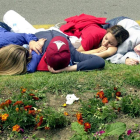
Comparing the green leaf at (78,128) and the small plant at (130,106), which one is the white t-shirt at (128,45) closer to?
the small plant at (130,106)

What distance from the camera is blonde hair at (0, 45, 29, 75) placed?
356 cm

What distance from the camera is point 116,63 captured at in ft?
13.6

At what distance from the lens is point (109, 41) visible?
434 centimetres

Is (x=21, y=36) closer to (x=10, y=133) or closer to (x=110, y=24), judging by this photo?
(x=110, y=24)

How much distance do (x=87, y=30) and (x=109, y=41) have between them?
498 mm

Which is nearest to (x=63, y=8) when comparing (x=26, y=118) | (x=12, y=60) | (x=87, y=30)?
(x=87, y=30)

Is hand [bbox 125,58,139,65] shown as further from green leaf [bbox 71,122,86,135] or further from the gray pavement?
the gray pavement

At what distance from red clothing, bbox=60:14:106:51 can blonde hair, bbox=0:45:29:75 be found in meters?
1.21

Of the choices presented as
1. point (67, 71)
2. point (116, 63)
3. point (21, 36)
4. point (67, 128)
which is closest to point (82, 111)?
point (67, 128)

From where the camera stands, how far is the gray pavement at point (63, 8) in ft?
20.6

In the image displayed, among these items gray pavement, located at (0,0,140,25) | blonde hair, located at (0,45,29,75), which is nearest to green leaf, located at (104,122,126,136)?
blonde hair, located at (0,45,29,75)

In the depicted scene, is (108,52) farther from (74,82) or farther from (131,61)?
(74,82)

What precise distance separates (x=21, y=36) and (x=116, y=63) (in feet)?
5.14

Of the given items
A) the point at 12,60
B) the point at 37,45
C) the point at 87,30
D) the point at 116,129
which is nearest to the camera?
the point at 116,129
